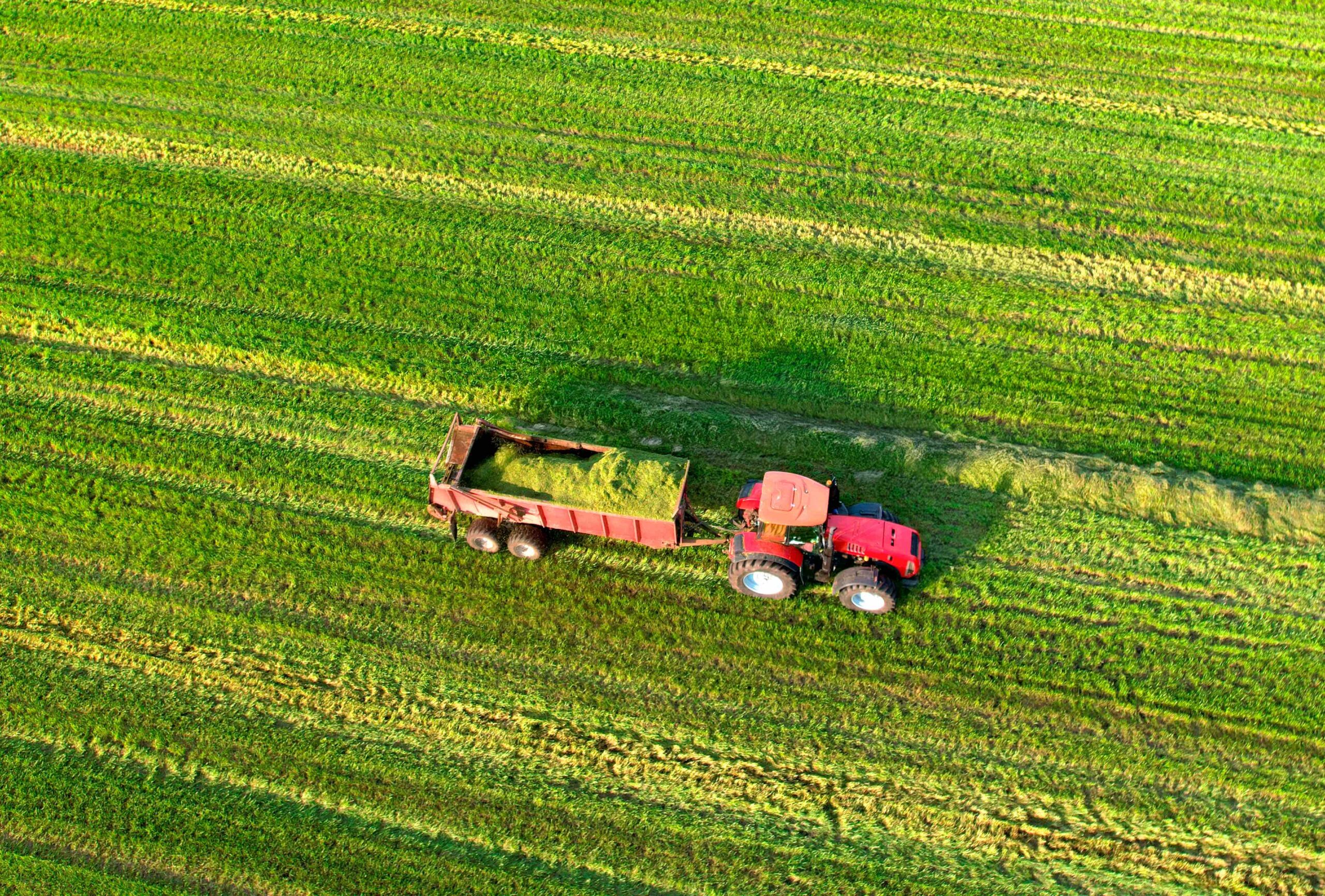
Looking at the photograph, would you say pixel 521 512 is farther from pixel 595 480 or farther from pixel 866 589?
pixel 866 589

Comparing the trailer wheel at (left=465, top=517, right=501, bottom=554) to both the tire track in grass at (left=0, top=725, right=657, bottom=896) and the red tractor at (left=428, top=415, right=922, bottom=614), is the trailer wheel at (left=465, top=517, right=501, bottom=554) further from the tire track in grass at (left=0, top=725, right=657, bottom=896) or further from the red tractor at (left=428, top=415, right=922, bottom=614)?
the tire track in grass at (left=0, top=725, right=657, bottom=896)

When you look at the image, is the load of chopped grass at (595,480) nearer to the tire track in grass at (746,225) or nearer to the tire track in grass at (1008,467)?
the tire track in grass at (1008,467)

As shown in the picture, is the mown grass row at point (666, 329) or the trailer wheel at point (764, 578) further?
the mown grass row at point (666, 329)

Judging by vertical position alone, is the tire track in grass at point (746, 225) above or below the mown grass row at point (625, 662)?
above

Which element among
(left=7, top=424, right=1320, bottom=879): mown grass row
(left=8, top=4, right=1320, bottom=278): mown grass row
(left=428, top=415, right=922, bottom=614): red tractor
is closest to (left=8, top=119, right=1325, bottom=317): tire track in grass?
(left=8, top=4, right=1320, bottom=278): mown grass row

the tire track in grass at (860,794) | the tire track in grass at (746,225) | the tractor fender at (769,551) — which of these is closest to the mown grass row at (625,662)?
the tire track in grass at (860,794)

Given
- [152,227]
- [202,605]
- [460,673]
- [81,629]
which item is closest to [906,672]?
[460,673]

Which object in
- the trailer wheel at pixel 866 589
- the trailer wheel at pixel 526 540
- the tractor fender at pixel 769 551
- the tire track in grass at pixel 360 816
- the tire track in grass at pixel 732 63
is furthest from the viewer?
the tire track in grass at pixel 732 63

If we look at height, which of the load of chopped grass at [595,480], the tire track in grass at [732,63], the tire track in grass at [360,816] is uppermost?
the tire track in grass at [732,63]
